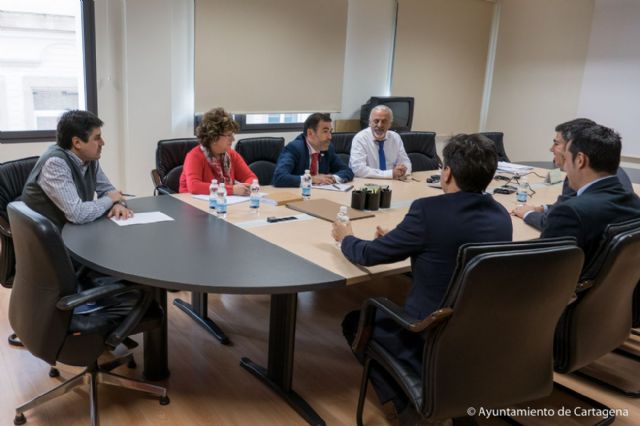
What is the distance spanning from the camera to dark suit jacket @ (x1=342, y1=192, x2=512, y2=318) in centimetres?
191

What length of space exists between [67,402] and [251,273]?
1.10m

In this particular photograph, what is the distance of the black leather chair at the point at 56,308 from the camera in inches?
76.7

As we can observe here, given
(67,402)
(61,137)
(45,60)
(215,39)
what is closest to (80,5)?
(45,60)

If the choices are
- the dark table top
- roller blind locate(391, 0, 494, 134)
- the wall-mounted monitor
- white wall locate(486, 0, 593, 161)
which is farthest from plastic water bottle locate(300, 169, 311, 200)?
white wall locate(486, 0, 593, 161)

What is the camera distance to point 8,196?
274 cm

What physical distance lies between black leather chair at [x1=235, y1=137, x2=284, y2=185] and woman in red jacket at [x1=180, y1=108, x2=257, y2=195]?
56 centimetres

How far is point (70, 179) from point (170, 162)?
1.32m

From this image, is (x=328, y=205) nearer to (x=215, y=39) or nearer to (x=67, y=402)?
(x=67, y=402)

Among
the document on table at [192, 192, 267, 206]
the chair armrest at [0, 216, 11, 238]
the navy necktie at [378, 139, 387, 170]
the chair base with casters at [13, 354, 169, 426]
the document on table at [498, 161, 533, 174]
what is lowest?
the chair base with casters at [13, 354, 169, 426]

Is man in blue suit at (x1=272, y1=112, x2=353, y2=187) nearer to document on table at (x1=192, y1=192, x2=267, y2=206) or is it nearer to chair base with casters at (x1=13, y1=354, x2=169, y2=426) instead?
document on table at (x1=192, y1=192, x2=267, y2=206)

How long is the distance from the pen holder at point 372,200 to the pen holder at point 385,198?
0.05m

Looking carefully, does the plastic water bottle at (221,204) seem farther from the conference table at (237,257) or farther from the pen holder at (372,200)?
the pen holder at (372,200)

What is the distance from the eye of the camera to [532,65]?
7.32m

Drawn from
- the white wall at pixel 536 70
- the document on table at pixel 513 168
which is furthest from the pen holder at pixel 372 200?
the white wall at pixel 536 70
